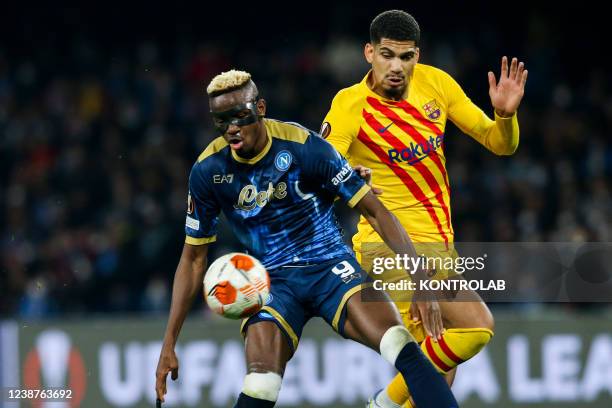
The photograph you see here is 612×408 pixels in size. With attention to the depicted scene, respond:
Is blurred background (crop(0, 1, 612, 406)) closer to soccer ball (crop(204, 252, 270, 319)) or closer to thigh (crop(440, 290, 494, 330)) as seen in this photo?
thigh (crop(440, 290, 494, 330))

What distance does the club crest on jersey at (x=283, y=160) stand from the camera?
19.7 feet

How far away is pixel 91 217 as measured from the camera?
13781 millimetres

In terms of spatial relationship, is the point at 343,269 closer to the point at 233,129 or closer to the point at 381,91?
the point at 233,129

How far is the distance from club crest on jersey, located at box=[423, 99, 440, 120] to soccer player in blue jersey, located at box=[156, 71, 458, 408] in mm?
927

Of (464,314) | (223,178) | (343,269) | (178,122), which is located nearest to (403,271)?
(464,314)

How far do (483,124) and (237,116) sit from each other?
5.31ft

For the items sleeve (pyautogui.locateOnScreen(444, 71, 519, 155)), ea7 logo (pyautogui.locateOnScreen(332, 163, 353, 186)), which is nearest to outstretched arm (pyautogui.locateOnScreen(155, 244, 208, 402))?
ea7 logo (pyautogui.locateOnScreen(332, 163, 353, 186))

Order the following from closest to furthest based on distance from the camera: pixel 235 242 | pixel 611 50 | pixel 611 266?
pixel 611 266, pixel 235 242, pixel 611 50

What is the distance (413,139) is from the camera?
6.68m

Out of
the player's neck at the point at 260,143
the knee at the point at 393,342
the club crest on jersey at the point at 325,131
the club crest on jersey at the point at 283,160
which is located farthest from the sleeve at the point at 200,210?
the knee at the point at 393,342

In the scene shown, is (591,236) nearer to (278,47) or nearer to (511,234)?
(511,234)

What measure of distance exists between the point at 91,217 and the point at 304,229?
26.4 ft

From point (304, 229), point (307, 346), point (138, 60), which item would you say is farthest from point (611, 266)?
point (138, 60)

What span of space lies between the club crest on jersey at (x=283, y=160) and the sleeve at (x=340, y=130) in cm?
54
